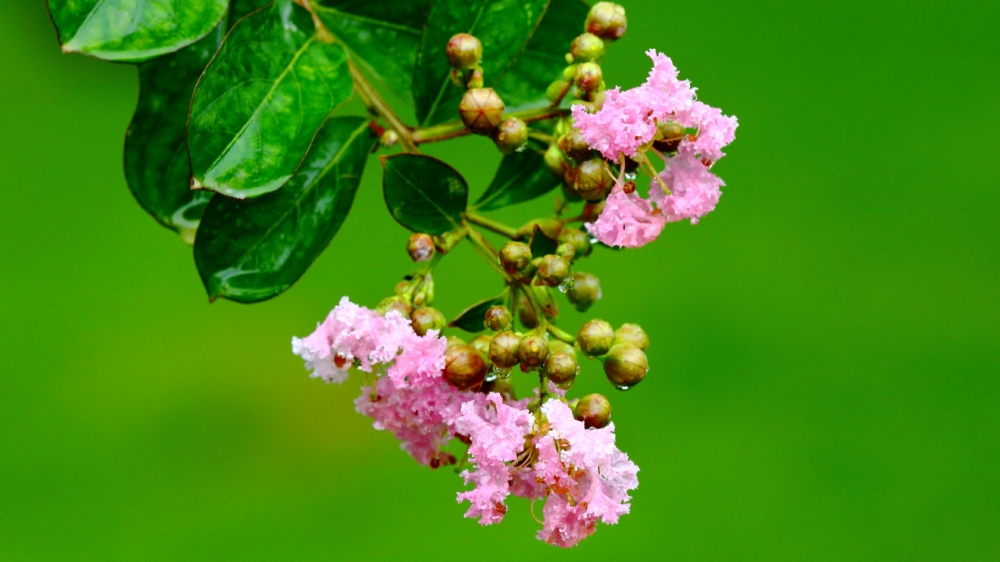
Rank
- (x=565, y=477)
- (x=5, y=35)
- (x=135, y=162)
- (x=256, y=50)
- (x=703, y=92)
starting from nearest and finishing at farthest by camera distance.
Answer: (x=565, y=477) < (x=256, y=50) < (x=135, y=162) < (x=5, y=35) < (x=703, y=92)

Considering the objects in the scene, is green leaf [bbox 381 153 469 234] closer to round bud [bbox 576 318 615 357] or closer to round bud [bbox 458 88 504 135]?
round bud [bbox 458 88 504 135]

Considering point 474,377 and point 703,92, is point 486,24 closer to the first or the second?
point 474,377

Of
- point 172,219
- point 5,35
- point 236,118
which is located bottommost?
point 5,35

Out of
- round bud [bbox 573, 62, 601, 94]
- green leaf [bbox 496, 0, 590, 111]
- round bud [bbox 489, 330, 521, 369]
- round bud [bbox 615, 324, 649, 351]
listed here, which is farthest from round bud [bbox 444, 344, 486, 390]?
green leaf [bbox 496, 0, 590, 111]

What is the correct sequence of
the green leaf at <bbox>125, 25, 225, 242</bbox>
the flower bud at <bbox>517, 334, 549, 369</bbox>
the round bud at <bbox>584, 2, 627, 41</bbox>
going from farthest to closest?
1. the green leaf at <bbox>125, 25, 225, 242</bbox>
2. the round bud at <bbox>584, 2, 627, 41</bbox>
3. the flower bud at <bbox>517, 334, 549, 369</bbox>

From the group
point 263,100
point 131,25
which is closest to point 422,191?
point 263,100

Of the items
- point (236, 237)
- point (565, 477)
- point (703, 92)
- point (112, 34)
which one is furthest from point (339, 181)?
point (703, 92)
